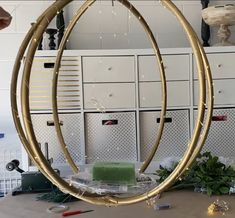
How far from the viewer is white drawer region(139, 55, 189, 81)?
210 cm

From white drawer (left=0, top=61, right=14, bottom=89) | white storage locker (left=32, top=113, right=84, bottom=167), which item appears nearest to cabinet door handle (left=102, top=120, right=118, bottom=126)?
white storage locker (left=32, top=113, right=84, bottom=167)

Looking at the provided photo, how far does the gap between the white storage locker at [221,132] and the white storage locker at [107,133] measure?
0.49 meters

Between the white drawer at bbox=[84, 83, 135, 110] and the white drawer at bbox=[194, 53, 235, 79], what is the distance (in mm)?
507

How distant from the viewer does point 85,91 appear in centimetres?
208

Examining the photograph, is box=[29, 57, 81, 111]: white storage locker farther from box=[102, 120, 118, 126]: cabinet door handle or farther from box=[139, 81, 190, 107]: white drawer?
box=[139, 81, 190, 107]: white drawer

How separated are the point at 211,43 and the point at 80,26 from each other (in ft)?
3.04

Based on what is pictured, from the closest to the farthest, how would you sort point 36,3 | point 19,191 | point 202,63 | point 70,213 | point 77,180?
1. point 202,63
2. point 77,180
3. point 70,213
4. point 19,191
5. point 36,3

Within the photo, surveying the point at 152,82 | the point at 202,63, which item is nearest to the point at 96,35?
the point at 152,82

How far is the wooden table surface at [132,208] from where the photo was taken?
3.30 ft

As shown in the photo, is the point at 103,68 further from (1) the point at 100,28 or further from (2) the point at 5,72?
(2) the point at 5,72

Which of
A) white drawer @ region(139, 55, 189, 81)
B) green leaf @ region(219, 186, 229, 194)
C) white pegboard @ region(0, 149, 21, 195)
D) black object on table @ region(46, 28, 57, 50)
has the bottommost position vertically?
white pegboard @ region(0, 149, 21, 195)

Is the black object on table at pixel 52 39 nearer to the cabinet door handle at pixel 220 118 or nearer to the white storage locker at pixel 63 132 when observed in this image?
the white storage locker at pixel 63 132

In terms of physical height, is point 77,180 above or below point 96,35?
below

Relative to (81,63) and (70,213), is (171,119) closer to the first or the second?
(81,63)
